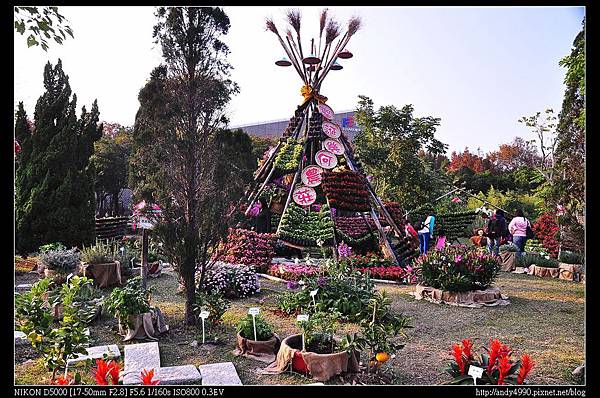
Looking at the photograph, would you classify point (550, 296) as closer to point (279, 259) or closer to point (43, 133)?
point (279, 259)

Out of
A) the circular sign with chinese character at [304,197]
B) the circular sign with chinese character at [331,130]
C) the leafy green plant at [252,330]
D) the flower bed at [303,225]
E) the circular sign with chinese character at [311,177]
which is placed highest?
the circular sign with chinese character at [331,130]

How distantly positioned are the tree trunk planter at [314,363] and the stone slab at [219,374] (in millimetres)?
396

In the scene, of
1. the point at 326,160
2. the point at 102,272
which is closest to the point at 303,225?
the point at 326,160

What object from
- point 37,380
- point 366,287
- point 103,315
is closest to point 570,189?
point 366,287

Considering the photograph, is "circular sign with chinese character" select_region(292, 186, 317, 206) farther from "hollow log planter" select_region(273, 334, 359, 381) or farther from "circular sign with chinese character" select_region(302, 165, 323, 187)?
"hollow log planter" select_region(273, 334, 359, 381)

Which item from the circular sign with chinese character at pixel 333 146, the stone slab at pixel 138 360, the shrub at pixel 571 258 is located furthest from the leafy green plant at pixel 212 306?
the shrub at pixel 571 258

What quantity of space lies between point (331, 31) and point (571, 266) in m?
8.69

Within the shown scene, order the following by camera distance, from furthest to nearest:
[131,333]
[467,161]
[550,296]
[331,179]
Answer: [467,161]
[331,179]
[550,296]
[131,333]

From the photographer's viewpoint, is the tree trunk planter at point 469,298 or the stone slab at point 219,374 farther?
the tree trunk planter at point 469,298

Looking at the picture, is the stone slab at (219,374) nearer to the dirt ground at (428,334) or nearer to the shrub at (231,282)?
the dirt ground at (428,334)

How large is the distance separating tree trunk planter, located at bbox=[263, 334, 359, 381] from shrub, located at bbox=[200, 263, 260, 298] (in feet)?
12.0

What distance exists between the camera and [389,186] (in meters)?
20.6

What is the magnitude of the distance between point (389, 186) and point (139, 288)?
48.9 ft

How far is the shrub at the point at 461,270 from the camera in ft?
29.1
